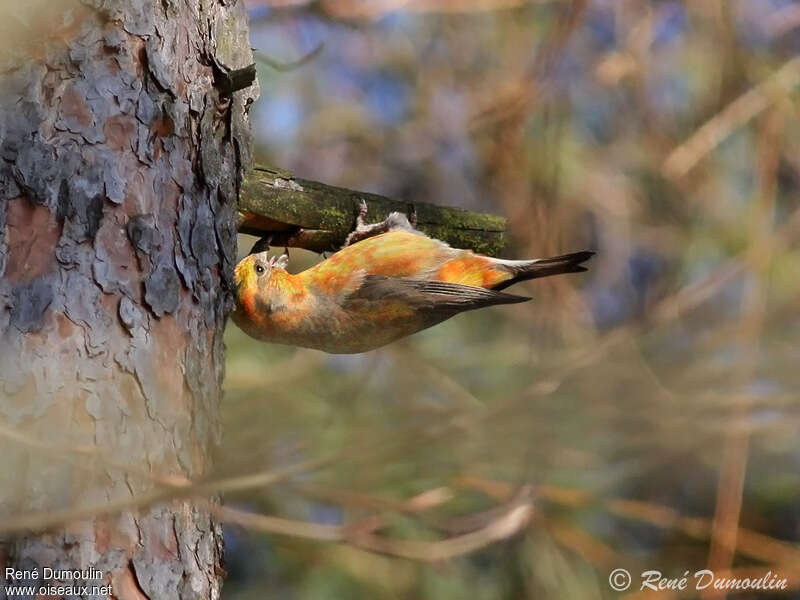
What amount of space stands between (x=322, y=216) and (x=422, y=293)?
991 mm

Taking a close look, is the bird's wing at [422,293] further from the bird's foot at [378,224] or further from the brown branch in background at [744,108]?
the brown branch in background at [744,108]

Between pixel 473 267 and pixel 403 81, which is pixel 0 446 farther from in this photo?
pixel 403 81

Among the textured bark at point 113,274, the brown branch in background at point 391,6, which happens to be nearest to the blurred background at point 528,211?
the brown branch in background at point 391,6

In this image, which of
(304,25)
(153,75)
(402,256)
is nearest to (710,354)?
(153,75)

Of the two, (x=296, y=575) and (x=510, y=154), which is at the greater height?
(x=510, y=154)

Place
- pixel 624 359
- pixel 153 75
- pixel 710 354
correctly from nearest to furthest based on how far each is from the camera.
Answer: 1. pixel 624 359
2. pixel 710 354
3. pixel 153 75

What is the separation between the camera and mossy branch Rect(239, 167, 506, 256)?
10.8 ft

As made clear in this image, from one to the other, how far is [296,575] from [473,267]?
7.90ft

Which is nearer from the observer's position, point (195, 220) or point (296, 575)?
point (195, 220)

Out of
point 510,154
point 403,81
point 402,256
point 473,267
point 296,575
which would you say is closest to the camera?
point 402,256

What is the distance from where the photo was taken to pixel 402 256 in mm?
4355

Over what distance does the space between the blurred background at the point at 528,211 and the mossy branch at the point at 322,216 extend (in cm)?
56

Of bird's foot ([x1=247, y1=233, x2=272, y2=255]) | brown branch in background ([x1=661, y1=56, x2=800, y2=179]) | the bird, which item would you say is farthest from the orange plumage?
brown branch in background ([x1=661, y1=56, x2=800, y2=179])

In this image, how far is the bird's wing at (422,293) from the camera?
4352 mm
